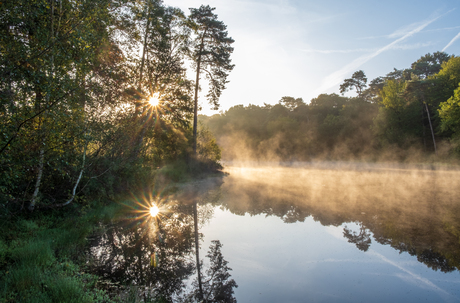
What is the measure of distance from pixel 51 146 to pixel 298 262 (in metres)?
5.43

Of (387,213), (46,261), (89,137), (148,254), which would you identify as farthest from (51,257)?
(387,213)

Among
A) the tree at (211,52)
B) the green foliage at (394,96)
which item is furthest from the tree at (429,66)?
the tree at (211,52)

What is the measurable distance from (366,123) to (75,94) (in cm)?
5148

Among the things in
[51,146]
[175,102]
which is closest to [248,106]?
[175,102]

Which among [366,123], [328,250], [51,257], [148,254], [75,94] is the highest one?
[366,123]

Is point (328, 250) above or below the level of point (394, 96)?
below

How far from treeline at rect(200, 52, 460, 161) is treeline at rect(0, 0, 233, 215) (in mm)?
33608

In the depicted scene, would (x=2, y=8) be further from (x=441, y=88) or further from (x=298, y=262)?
(x=441, y=88)

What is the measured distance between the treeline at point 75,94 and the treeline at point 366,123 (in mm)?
33608

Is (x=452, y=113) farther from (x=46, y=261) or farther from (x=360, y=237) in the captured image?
(x=46, y=261)

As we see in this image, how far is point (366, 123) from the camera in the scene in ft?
151

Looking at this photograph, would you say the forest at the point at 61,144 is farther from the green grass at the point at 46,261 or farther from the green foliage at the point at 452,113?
the green foliage at the point at 452,113

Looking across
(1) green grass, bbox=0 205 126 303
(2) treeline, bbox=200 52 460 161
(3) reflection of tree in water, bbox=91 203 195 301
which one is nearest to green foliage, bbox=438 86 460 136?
(2) treeline, bbox=200 52 460 161

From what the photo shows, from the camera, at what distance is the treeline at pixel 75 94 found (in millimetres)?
3816
